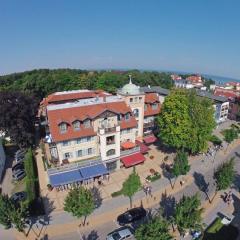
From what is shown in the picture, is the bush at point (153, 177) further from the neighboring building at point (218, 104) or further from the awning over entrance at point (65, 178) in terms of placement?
the neighboring building at point (218, 104)

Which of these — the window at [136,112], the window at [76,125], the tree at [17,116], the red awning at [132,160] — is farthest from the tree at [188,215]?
the tree at [17,116]

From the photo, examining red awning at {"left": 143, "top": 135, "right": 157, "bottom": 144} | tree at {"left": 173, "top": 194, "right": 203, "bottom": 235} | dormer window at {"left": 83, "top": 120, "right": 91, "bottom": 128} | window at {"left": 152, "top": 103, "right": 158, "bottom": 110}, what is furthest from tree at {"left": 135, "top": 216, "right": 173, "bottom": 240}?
window at {"left": 152, "top": 103, "right": 158, "bottom": 110}

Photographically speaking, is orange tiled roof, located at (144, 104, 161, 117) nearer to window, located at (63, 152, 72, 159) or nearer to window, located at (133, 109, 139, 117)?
window, located at (133, 109, 139, 117)

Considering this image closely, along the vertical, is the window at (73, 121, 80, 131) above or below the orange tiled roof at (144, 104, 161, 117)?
above

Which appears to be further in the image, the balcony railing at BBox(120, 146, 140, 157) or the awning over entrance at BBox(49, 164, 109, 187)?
the balcony railing at BBox(120, 146, 140, 157)

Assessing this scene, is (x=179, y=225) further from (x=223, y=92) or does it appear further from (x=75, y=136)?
(x=223, y=92)

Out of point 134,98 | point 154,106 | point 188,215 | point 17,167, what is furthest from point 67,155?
point 154,106
